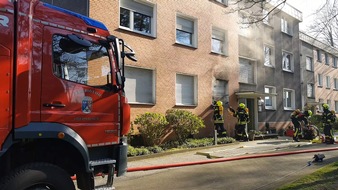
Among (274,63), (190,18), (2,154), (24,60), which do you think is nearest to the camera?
(2,154)

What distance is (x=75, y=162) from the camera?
A: 4625mm

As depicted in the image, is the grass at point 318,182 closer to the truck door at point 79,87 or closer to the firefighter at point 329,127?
the truck door at point 79,87

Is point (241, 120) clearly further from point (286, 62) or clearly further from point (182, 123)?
point (286, 62)

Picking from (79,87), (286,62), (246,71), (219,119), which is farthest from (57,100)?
(286,62)

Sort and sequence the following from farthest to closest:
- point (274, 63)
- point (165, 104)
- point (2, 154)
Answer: point (274, 63)
point (165, 104)
point (2, 154)

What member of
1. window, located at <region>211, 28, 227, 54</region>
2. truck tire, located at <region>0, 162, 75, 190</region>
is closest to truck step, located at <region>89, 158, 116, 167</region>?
truck tire, located at <region>0, 162, 75, 190</region>

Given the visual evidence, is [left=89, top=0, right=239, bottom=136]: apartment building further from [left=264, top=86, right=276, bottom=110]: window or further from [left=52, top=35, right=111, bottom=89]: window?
[left=52, top=35, right=111, bottom=89]: window

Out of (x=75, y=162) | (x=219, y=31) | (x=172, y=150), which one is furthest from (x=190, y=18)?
(x=75, y=162)

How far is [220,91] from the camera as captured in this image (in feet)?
55.2

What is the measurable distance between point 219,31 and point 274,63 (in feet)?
19.1

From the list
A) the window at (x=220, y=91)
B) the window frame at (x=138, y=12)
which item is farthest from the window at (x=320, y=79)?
the window frame at (x=138, y=12)

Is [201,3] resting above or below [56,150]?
above

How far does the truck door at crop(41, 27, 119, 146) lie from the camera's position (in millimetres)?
4316

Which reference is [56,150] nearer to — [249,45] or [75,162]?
[75,162]
